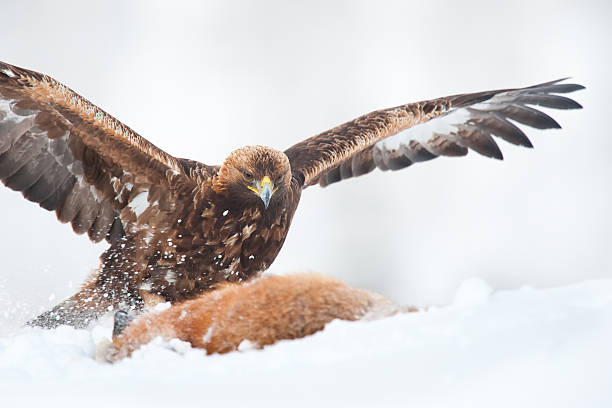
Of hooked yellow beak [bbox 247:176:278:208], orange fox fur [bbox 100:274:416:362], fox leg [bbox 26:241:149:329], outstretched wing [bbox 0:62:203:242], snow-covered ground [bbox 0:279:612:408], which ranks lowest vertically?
snow-covered ground [bbox 0:279:612:408]

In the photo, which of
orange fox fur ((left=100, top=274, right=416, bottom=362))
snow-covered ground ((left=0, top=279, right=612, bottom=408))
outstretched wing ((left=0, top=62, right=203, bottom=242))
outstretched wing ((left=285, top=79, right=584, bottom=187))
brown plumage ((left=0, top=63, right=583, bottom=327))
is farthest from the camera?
outstretched wing ((left=285, top=79, right=584, bottom=187))

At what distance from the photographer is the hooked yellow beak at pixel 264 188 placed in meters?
3.40

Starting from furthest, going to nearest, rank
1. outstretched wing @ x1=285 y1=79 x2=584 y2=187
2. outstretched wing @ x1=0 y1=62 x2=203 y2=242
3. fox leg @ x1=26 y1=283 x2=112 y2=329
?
outstretched wing @ x1=285 y1=79 x2=584 y2=187 < fox leg @ x1=26 y1=283 x2=112 y2=329 < outstretched wing @ x1=0 y1=62 x2=203 y2=242

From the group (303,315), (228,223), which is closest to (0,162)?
(228,223)

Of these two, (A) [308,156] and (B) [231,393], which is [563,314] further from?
(A) [308,156]

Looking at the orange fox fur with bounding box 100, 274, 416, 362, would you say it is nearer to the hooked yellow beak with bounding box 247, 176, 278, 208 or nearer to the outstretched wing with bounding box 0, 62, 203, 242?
the hooked yellow beak with bounding box 247, 176, 278, 208

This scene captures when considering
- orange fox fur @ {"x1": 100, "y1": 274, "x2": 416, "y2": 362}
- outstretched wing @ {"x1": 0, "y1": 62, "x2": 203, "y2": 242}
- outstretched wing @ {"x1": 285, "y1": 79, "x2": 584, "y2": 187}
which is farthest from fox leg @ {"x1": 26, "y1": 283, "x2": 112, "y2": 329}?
orange fox fur @ {"x1": 100, "y1": 274, "x2": 416, "y2": 362}

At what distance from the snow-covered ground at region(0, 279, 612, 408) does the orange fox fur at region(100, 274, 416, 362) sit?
6 cm

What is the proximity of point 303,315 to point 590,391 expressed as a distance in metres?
0.72

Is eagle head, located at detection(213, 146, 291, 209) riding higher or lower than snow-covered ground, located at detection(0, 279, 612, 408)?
higher

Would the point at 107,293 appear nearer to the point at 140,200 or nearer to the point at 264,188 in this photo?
the point at 140,200

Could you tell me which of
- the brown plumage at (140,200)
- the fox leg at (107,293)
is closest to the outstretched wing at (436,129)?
the brown plumage at (140,200)

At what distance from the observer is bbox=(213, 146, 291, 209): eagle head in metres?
3.47

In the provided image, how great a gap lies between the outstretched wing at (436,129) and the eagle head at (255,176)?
0.48 metres
